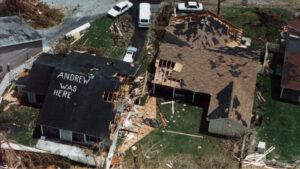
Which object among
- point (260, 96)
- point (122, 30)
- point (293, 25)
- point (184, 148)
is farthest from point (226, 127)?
point (122, 30)

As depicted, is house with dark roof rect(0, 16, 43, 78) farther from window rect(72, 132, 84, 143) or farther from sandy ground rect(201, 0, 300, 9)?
sandy ground rect(201, 0, 300, 9)

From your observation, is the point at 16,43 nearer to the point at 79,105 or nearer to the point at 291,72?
the point at 79,105

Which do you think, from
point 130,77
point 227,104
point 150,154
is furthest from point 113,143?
point 227,104

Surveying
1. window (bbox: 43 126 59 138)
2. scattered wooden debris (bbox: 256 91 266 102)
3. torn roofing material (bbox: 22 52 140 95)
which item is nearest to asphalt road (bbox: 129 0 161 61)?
torn roofing material (bbox: 22 52 140 95)

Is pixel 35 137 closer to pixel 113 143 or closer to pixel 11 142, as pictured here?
pixel 11 142

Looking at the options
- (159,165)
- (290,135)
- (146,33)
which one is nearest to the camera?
(159,165)

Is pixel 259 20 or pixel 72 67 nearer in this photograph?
pixel 72 67
